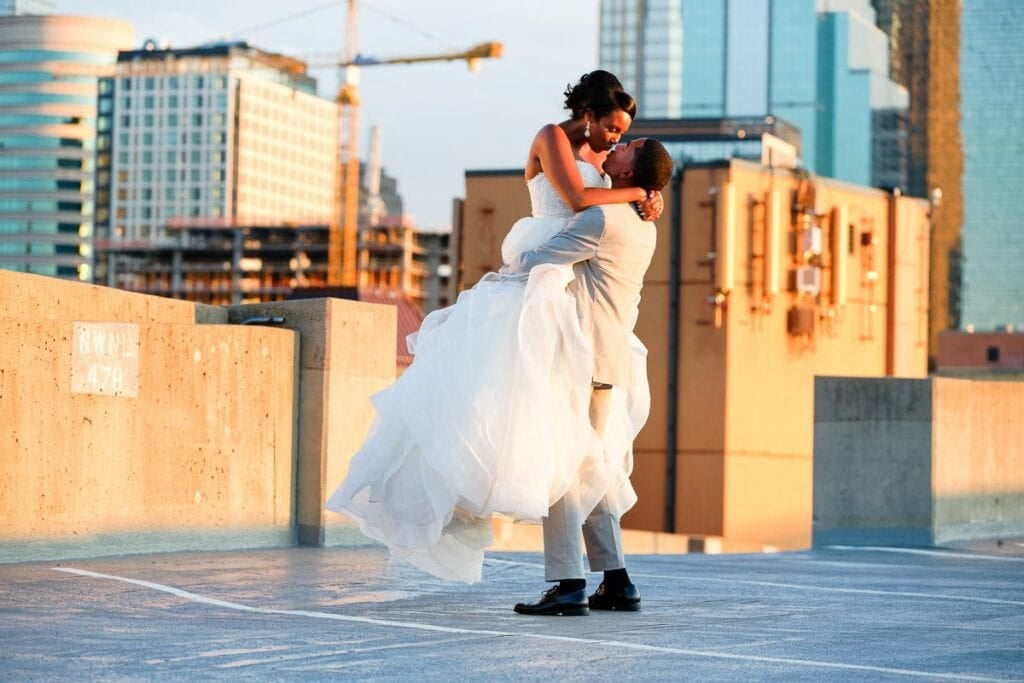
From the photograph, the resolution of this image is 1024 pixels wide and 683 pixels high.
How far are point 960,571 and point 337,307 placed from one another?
387cm

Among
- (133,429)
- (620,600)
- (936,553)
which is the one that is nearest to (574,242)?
(620,600)

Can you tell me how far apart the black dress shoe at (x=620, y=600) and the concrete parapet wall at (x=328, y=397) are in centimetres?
401

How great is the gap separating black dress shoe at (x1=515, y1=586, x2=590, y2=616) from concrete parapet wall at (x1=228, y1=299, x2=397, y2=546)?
13.7ft

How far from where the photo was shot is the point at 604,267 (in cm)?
719

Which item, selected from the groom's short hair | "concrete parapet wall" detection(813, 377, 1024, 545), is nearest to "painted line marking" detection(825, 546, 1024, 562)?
"concrete parapet wall" detection(813, 377, 1024, 545)

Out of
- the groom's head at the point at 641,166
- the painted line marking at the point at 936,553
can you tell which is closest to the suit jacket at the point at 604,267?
the groom's head at the point at 641,166

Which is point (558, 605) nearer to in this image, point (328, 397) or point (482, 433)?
point (482, 433)

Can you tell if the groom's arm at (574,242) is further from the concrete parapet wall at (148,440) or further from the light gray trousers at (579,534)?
the concrete parapet wall at (148,440)

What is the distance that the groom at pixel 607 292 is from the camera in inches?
278

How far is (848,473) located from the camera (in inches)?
515

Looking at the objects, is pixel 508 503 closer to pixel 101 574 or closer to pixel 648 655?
pixel 648 655

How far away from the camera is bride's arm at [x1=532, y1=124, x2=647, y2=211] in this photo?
707cm

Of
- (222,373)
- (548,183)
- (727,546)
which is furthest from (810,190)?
(548,183)

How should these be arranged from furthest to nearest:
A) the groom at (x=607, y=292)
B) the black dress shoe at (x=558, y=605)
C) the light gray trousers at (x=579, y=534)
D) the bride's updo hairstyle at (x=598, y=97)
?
the bride's updo hairstyle at (x=598, y=97), the groom at (x=607, y=292), the light gray trousers at (x=579, y=534), the black dress shoe at (x=558, y=605)
